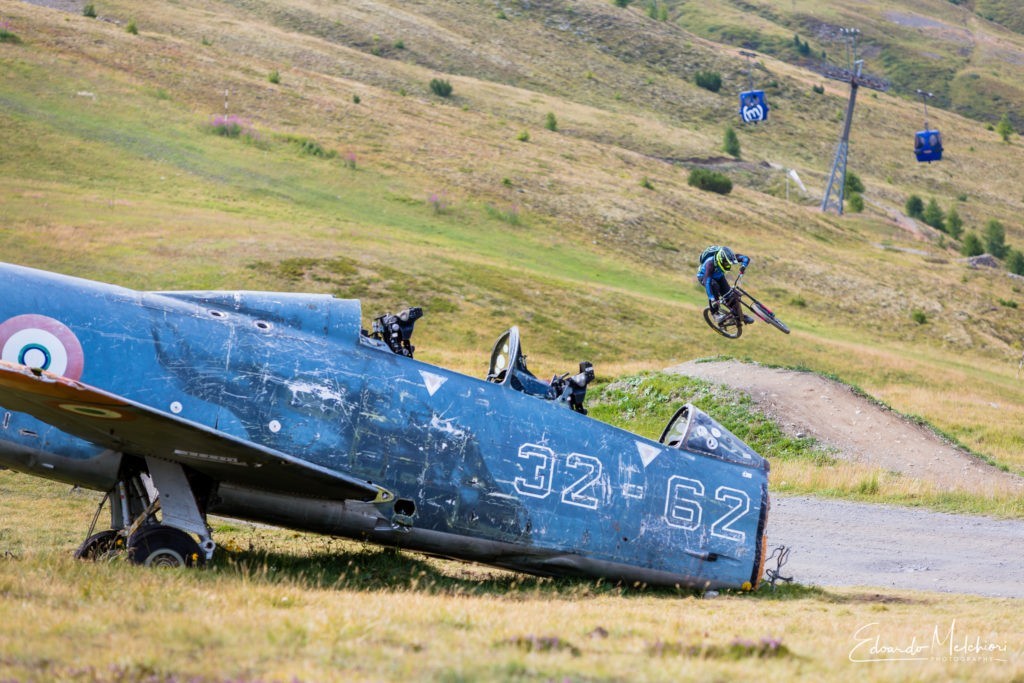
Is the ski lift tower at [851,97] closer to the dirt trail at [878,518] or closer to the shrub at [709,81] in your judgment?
the shrub at [709,81]

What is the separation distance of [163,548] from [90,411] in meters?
1.86

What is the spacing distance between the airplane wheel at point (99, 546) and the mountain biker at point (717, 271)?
12.3m

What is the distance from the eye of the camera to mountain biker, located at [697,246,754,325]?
20.3 meters

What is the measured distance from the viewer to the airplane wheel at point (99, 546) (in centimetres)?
1166

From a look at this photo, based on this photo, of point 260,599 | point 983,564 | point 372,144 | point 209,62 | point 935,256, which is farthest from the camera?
point 935,256

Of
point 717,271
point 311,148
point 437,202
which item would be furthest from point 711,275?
point 311,148

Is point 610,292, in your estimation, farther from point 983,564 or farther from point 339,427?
point 339,427

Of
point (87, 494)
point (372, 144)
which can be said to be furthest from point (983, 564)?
point (372, 144)

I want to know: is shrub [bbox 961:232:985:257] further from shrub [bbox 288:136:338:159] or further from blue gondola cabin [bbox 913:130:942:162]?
shrub [bbox 288:136:338:159]

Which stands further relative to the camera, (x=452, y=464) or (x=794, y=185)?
(x=794, y=185)

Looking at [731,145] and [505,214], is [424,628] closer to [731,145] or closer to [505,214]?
[505,214]

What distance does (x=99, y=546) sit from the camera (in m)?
11.8

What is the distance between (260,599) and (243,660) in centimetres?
234

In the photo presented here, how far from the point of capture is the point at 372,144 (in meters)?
73.2
